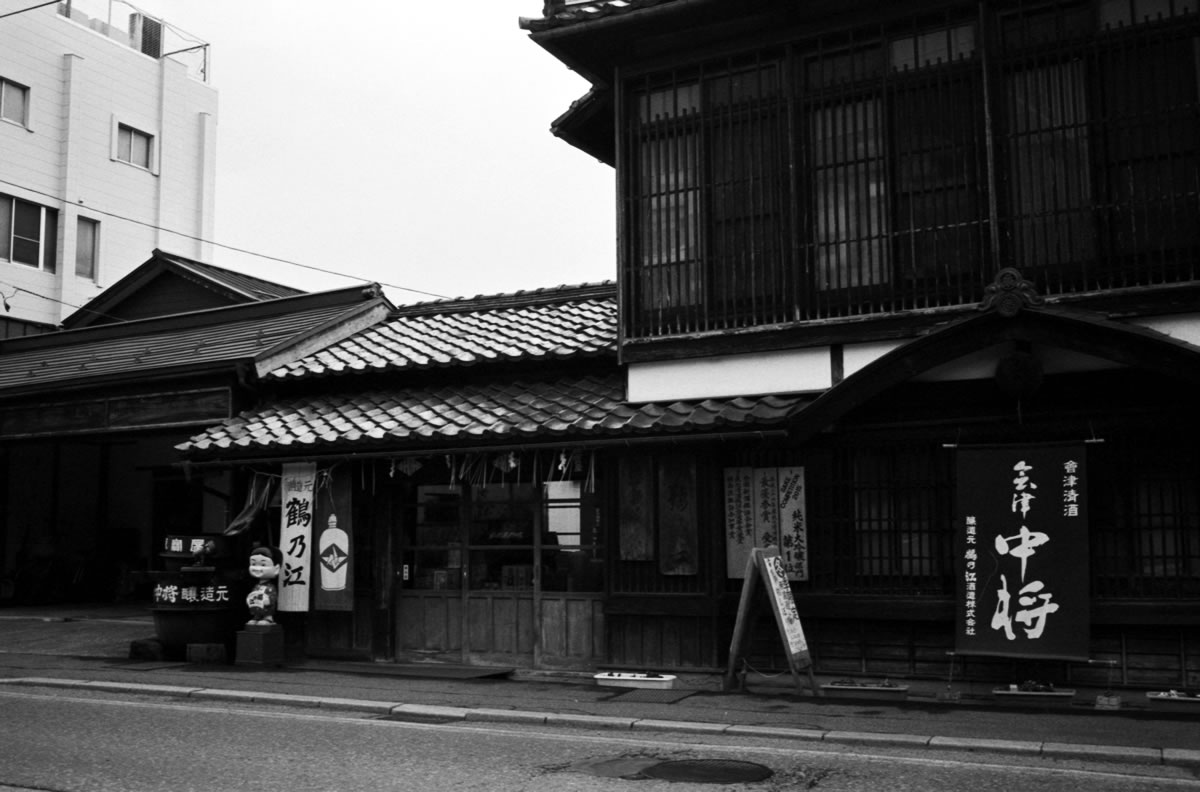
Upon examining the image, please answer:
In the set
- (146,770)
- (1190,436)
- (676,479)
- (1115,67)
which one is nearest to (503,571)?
(676,479)

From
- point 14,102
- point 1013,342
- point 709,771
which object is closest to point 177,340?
point 1013,342

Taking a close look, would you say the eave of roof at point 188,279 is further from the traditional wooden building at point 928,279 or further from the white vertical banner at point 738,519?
the white vertical banner at point 738,519

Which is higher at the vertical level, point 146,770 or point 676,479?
point 676,479

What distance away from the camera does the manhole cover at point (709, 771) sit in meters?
7.95

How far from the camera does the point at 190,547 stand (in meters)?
15.4

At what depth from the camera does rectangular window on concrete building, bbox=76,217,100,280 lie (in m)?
32.3

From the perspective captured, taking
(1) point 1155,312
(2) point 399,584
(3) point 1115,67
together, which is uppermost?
(3) point 1115,67

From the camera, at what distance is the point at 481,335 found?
56.0 feet

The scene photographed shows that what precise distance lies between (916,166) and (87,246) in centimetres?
2774

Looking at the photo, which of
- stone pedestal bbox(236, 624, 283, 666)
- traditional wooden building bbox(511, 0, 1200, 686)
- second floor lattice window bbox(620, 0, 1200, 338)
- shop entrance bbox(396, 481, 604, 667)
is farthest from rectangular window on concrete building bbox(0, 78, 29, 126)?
second floor lattice window bbox(620, 0, 1200, 338)

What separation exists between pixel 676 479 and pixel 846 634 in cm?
268

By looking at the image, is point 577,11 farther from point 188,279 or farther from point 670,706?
point 188,279

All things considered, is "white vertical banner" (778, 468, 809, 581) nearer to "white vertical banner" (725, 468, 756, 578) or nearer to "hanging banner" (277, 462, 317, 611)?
"white vertical banner" (725, 468, 756, 578)

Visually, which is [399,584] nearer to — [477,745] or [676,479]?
[676,479]
